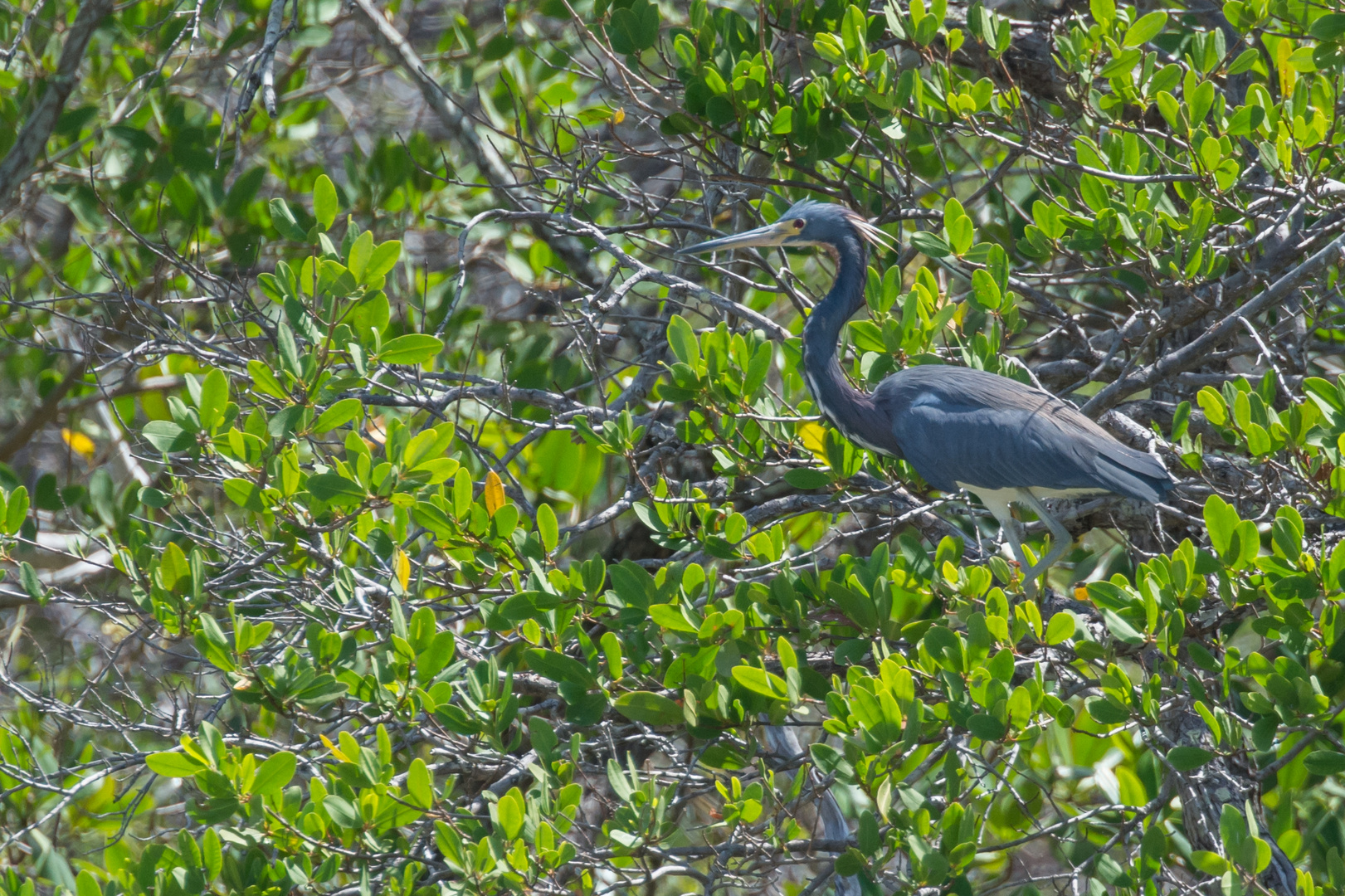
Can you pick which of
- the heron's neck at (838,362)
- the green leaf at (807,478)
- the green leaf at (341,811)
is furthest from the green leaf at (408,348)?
the heron's neck at (838,362)

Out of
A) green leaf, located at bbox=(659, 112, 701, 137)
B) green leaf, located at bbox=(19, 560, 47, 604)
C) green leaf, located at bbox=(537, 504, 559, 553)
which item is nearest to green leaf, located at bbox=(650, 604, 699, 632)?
green leaf, located at bbox=(537, 504, 559, 553)

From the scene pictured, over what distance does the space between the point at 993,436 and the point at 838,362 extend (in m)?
0.59

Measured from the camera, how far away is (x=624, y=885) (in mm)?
2828

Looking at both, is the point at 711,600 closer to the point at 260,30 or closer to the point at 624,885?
the point at 624,885

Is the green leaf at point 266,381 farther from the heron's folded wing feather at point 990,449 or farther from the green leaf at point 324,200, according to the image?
the heron's folded wing feather at point 990,449

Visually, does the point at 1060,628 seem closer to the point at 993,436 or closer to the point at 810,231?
the point at 993,436

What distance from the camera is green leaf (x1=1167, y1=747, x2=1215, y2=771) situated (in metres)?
2.64

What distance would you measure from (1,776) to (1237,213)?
4.34 m

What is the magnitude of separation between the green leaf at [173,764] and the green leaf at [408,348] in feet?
3.70

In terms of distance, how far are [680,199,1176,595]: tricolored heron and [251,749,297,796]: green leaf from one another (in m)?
1.96

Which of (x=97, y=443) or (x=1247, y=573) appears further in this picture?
(x=97, y=443)

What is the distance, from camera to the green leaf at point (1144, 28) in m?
3.61

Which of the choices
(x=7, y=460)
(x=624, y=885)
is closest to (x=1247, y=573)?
(x=624, y=885)

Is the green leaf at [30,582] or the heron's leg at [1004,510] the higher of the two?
the green leaf at [30,582]
